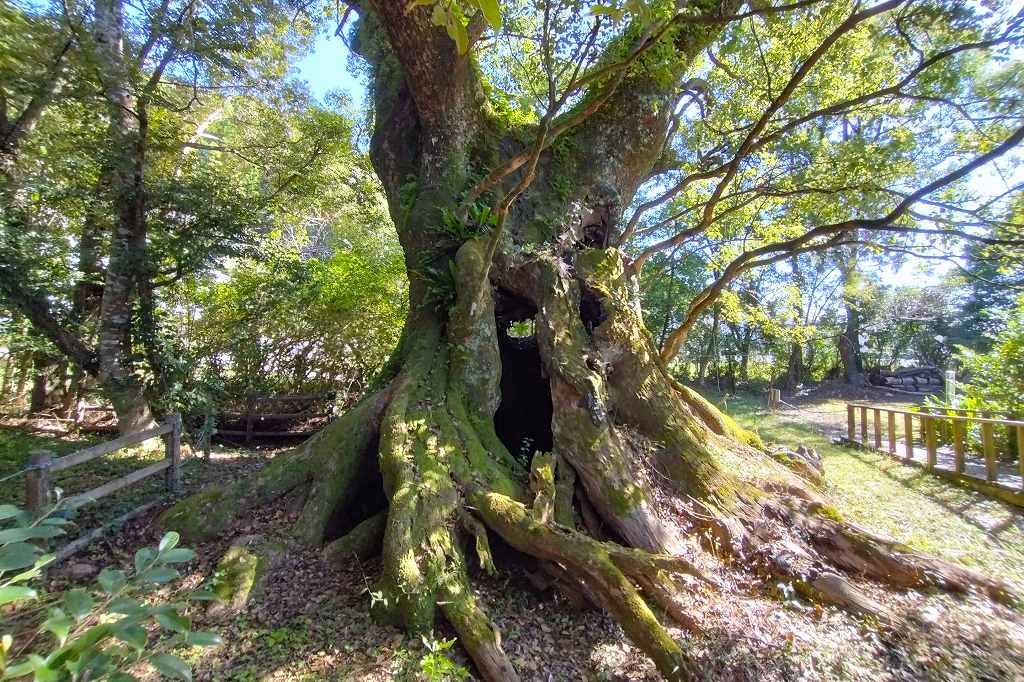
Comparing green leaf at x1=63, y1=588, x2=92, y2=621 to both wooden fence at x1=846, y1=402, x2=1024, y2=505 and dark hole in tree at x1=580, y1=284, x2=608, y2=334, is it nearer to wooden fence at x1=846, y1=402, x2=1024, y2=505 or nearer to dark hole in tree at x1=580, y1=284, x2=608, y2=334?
dark hole in tree at x1=580, y1=284, x2=608, y2=334

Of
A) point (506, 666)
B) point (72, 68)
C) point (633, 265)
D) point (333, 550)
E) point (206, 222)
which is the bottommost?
point (506, 666)

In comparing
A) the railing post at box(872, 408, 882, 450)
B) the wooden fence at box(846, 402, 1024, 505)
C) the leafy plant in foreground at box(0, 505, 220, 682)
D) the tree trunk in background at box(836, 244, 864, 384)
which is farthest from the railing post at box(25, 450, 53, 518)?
the tree trunk in background at box(836, 244, 864, 384)

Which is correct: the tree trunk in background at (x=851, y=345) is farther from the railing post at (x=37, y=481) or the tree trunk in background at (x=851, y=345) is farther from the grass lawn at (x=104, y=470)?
the railing post at (x=37, y=481)

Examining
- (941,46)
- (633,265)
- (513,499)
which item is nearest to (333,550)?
(513,499)

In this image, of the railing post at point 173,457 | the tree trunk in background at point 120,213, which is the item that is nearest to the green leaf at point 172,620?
the railing post at point 173,457

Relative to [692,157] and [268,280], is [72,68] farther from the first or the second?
[692,157]

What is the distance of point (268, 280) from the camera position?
8.28 m

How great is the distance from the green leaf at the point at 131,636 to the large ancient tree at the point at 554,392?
8.53 ft

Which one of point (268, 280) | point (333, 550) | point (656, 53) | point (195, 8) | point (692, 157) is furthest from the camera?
point (692, 157)

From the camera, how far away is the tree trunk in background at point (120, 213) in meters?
5.80

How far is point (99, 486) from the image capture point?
4512 mm

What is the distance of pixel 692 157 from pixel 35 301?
10162mm

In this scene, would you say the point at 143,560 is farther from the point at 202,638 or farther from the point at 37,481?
the point at 37,481

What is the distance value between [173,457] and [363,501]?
225cm
